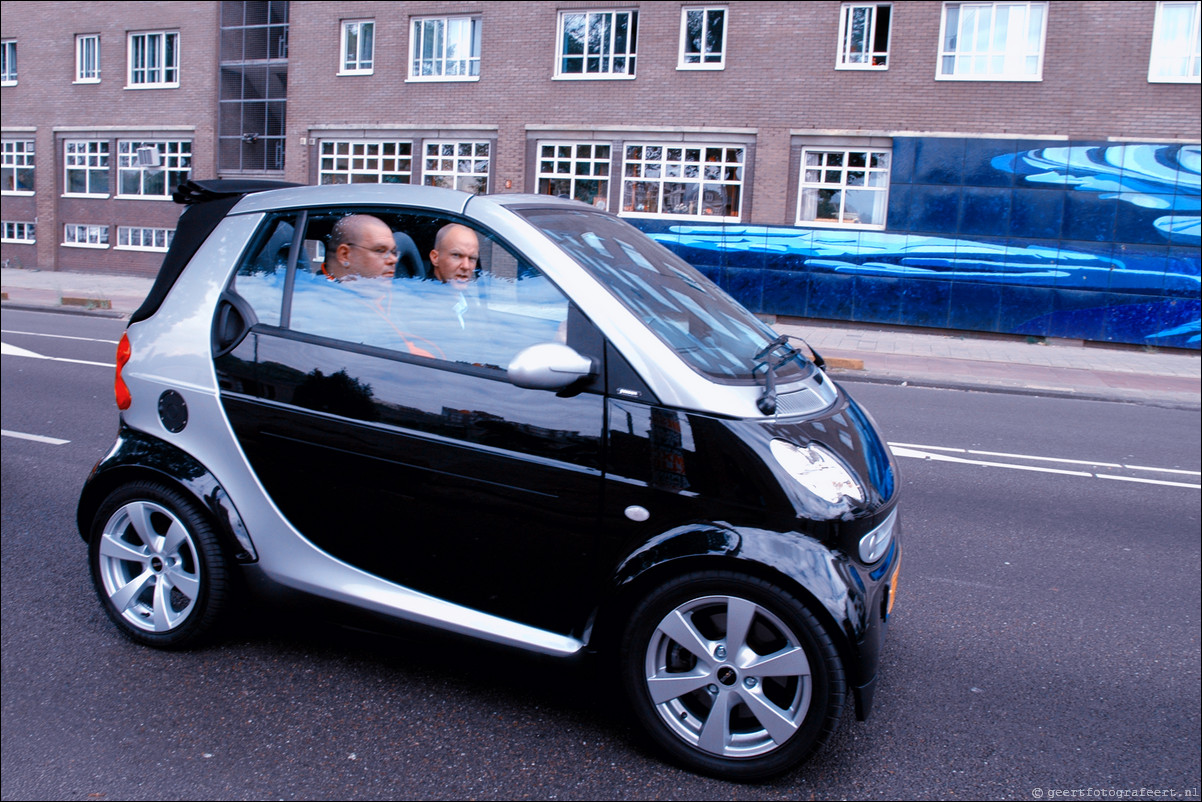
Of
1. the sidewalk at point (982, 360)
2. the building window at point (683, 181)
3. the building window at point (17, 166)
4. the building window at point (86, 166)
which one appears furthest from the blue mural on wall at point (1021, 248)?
the building window at point (17, 166)

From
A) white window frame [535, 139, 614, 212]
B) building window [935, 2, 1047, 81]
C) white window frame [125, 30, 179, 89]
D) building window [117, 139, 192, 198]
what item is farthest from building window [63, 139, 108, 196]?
building window [935, 2, 1047, 81]

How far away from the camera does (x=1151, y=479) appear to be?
7.44m

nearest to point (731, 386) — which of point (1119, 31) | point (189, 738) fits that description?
point (189, 738)

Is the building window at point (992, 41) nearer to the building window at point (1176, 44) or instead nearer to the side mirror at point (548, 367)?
the building window at point (1176, 44)

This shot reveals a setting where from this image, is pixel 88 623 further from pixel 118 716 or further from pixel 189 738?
pixel 189 738

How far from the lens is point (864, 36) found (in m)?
19.2

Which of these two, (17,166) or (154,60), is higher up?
(154,60)

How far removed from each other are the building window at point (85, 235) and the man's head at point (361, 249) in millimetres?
28584

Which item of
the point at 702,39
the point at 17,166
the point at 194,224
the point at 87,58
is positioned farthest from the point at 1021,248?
the point at 17,166

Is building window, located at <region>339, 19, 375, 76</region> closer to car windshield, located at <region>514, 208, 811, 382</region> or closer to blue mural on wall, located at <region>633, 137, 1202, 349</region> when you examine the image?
blue mural on wall, located at <region>633, 137, 1202, 349</region>

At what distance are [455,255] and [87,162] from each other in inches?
1186

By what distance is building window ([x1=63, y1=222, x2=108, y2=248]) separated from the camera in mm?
28578

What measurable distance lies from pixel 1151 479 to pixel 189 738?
277 inches

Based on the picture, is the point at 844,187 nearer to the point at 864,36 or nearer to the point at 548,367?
the point at 864,36
